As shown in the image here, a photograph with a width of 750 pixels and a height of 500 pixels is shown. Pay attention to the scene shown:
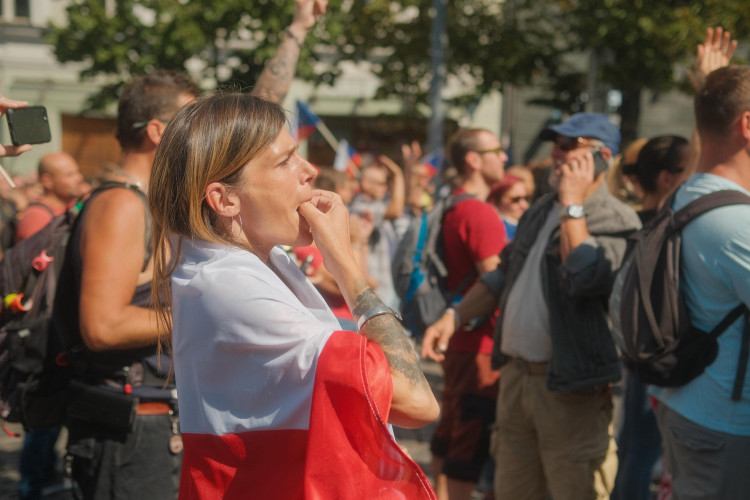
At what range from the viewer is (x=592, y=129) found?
383cm

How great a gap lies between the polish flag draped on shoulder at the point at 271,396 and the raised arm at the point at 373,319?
2.1 inches

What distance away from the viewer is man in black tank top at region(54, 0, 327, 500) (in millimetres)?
2719

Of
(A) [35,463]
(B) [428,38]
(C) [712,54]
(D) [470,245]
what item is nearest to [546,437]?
(D) [470,245]

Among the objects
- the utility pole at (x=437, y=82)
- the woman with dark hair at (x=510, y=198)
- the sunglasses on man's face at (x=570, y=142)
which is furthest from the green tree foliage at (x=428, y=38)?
the sunglasses on man's face at (x=570, y=142)

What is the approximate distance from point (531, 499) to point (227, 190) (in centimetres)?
257

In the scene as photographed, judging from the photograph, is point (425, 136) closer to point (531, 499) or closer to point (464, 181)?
point (464, 181)

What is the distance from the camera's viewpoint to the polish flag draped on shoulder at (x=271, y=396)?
165cm

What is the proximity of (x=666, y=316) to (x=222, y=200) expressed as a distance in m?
1.69

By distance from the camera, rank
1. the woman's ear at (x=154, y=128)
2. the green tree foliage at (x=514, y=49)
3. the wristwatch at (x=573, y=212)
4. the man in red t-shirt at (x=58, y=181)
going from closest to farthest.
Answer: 1. the woman's ear at (x=154, y=128)
2. the wristwatch at (x=573, y=212)
3. the man in red t-shirt at (x=58, y=181)
4. the green tree foliage at (x=514, y=49)

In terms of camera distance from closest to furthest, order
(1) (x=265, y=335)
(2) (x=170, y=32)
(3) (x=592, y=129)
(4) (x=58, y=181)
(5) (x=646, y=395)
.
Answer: (1) (x=265, y=335), (3) (x=592, y=129), (5) (x=646, y=395), (4) (x=58, y=181), (2) (x=170, y=32)

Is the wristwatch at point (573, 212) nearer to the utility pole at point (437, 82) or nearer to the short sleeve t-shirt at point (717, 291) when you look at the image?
the short sleeve t-shirt at point (717, 291)

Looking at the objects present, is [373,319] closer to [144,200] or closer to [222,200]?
[222,200]

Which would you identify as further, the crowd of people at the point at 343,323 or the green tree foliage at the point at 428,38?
the green tree foliage at the point at 428,38

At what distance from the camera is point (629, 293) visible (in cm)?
302
